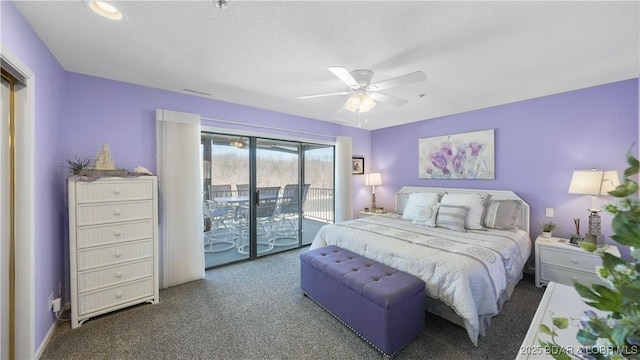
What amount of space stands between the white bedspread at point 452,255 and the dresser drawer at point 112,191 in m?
1.97

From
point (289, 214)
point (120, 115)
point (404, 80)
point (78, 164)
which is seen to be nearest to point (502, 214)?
point (404, 80)

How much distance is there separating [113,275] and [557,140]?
16.3ft

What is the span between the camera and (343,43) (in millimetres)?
1889

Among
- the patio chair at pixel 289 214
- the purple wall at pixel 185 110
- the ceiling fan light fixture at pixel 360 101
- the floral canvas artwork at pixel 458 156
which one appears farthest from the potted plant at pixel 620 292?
the patio chair at pixel 289 214

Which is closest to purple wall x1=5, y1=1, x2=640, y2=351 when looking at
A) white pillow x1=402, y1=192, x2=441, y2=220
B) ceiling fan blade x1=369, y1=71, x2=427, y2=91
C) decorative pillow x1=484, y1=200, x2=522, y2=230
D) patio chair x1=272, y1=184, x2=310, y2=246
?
decorative pillow x1=484, y1=200, x2=522, y2=230

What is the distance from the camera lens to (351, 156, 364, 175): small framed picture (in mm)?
5035

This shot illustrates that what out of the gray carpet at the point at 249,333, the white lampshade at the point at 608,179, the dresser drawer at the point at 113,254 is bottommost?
the gray carpet at the point at 249,333

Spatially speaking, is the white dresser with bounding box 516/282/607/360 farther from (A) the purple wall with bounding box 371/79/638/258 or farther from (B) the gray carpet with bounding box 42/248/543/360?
(A) the purple wall with bounding box 371/79/638/258

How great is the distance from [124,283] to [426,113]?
4317 mm

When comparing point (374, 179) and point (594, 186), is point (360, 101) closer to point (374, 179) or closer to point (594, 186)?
point (594, 186)

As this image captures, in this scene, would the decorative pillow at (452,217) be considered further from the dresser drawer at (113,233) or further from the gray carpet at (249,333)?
the dresser drawer at (113,233)

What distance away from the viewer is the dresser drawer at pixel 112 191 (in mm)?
2170

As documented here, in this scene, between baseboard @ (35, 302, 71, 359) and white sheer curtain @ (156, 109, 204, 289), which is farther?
white sheer curtain @ (156, 109, 204, 289)

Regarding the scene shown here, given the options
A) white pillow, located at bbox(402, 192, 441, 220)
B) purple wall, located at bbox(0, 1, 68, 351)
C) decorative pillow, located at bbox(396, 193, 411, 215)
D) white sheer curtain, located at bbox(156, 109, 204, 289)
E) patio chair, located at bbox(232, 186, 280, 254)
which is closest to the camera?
purple wall, located at bbox(0, 1, 68, 351)
